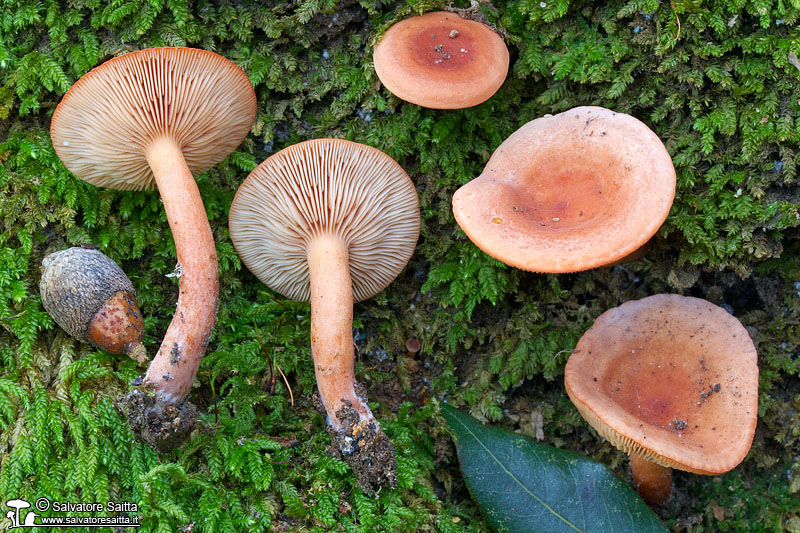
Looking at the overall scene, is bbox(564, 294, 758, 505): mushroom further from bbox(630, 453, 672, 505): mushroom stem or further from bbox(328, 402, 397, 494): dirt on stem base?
bbox(328, 402, 397, 494): dirt on stem base

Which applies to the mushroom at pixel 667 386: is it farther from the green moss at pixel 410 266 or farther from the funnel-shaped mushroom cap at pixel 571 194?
the funnel-shaped mushroom cap at pixel 571 194

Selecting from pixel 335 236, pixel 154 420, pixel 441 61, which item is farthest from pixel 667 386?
pixel 154 420

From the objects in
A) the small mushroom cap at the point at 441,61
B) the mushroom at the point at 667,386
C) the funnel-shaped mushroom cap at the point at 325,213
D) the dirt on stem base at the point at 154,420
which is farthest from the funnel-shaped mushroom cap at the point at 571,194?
the dirt on stem base at the point at 154,420

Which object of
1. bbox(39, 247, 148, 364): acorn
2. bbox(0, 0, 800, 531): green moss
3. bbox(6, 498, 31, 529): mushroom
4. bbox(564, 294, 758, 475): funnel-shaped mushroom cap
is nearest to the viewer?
bbox(6, 498, 31, 529): mushroom

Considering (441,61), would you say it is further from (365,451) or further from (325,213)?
(365,451)

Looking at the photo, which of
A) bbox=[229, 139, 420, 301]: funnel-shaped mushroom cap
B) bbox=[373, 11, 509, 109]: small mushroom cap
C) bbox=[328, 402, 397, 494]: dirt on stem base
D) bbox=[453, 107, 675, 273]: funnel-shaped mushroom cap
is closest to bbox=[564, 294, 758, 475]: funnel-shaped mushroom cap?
bbox=[453, 107, 675, 273]: funnel-shaped mushroom cap

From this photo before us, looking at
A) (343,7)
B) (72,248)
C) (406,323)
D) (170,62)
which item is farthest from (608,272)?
(72,248)
